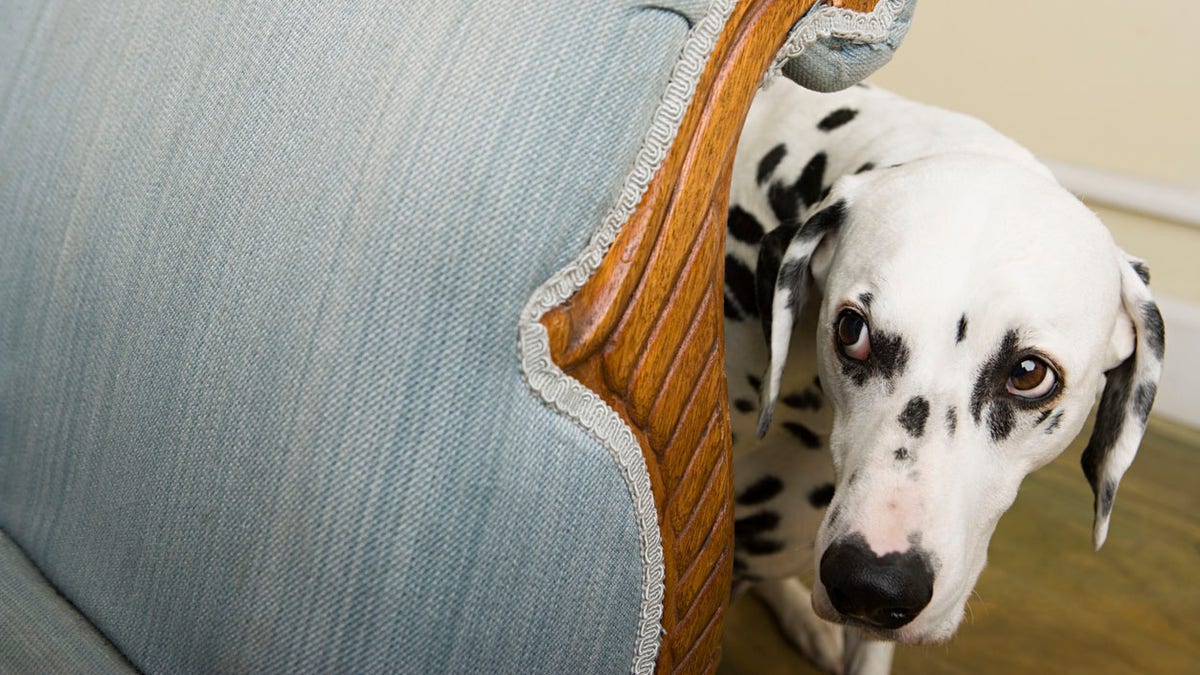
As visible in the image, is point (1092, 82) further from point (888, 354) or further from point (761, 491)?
point (888, 354)

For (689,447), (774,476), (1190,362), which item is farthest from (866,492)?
(1190,362)

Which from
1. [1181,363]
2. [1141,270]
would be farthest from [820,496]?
[1181,363]

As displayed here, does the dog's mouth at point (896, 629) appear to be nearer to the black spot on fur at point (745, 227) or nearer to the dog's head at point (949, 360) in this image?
the dog's head at point (949, 360)

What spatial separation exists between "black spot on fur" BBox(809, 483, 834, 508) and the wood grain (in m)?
0.57

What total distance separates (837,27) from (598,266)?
300mm

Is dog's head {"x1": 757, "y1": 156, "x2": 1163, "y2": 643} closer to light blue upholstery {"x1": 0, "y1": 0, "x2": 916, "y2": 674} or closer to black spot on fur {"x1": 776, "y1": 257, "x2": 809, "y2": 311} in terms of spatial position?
black spot on fur {"x1": 776, "y1": 257, "x2": 809, "y2": 311}

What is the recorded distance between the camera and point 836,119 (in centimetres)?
129

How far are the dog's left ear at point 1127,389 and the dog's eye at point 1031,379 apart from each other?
0.14m

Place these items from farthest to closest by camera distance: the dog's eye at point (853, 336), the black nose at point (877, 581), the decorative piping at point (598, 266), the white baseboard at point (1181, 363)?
the white baseboard at point (1181, 363)
the dog's eye at point (853, 336)
the black nose at point (877, 581)
the decorative piping at point (598, 266)

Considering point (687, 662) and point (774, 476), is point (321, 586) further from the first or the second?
point (774, 476)

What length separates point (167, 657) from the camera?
72 cm

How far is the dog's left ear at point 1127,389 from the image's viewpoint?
1055mm

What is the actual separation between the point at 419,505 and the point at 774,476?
821 millimetres

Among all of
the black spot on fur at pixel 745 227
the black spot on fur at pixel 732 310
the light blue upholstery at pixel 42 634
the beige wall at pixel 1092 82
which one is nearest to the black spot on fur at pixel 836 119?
the black spot on fur at pixel 745 227
